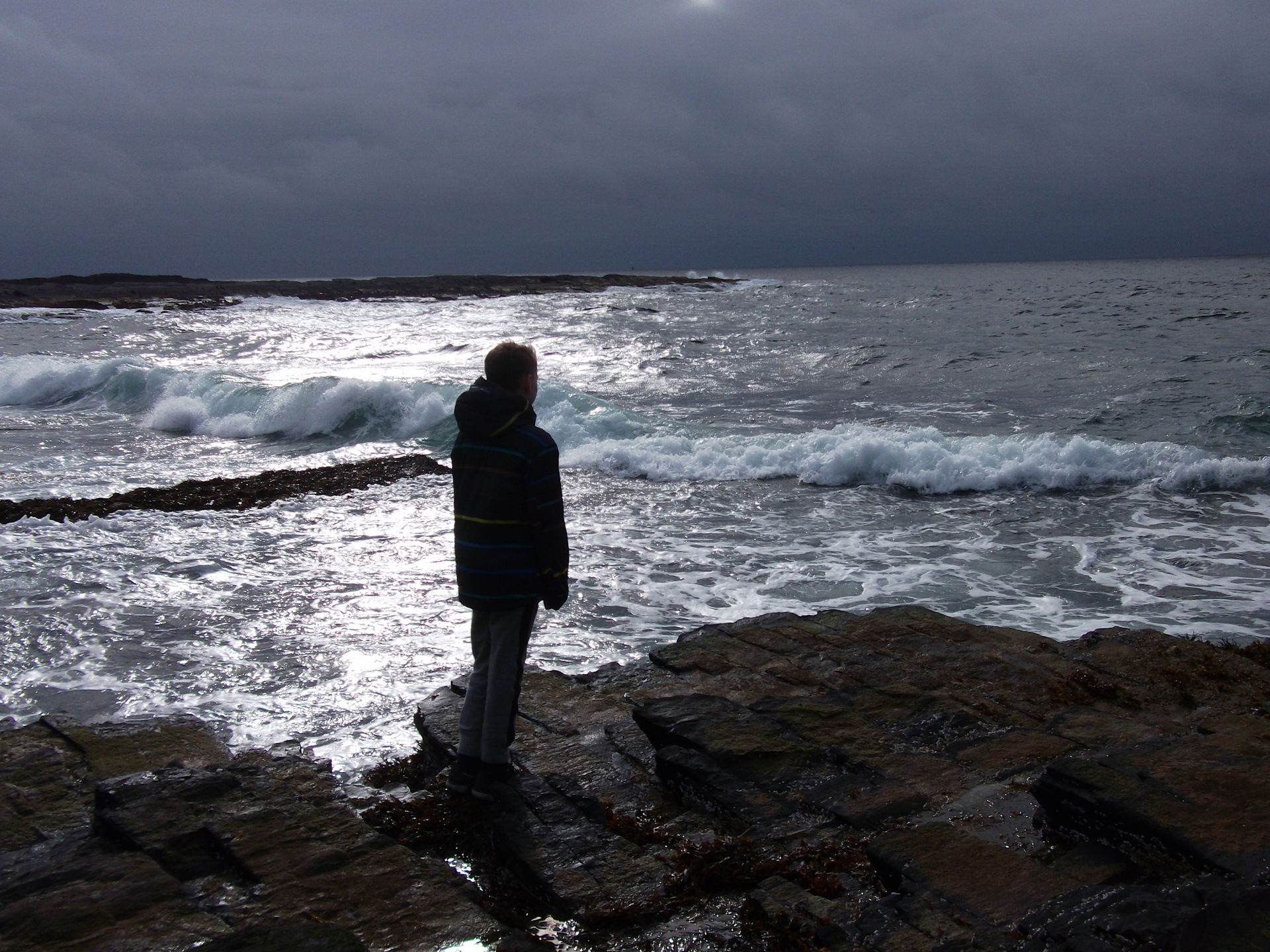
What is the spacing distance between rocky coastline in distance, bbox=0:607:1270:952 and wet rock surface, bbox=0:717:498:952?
1 cm

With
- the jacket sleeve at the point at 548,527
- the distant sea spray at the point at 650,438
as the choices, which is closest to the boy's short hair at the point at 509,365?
the jacket sleeve at the point at 548,527

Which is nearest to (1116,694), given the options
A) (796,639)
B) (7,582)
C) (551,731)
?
(796,639)

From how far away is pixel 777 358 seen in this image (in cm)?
2800

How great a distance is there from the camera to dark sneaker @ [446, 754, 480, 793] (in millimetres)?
4027

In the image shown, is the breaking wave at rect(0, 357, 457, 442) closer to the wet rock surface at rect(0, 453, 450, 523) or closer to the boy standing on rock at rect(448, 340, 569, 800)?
the wet rock surface at rect(0, 453, 450, 523)

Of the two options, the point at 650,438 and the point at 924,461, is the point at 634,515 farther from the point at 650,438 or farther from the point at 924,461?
the point at 924,461

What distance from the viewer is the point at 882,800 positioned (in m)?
3.66

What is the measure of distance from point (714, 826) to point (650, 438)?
11.4 metres

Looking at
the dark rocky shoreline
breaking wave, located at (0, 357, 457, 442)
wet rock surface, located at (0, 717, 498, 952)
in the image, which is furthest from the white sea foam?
the dark rocky shoreline

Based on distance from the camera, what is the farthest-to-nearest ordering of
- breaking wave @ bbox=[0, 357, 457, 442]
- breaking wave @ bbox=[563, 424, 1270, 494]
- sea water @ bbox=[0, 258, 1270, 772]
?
1. breaking wave @ bbox=[0, 357, 457, 442]
2. breaking wave @ bbox=[563, 424, 1270, 494]
3. sea water @ bbox=[0, 258, 1270, 772]

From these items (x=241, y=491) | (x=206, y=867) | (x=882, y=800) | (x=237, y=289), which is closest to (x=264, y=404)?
(x=241, y=491)

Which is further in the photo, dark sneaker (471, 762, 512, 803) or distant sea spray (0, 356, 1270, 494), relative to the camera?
distant sea spray (0, 356, 1270, 494)

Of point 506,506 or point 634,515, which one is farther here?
point 634,515

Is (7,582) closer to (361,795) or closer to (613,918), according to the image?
(361,795)
